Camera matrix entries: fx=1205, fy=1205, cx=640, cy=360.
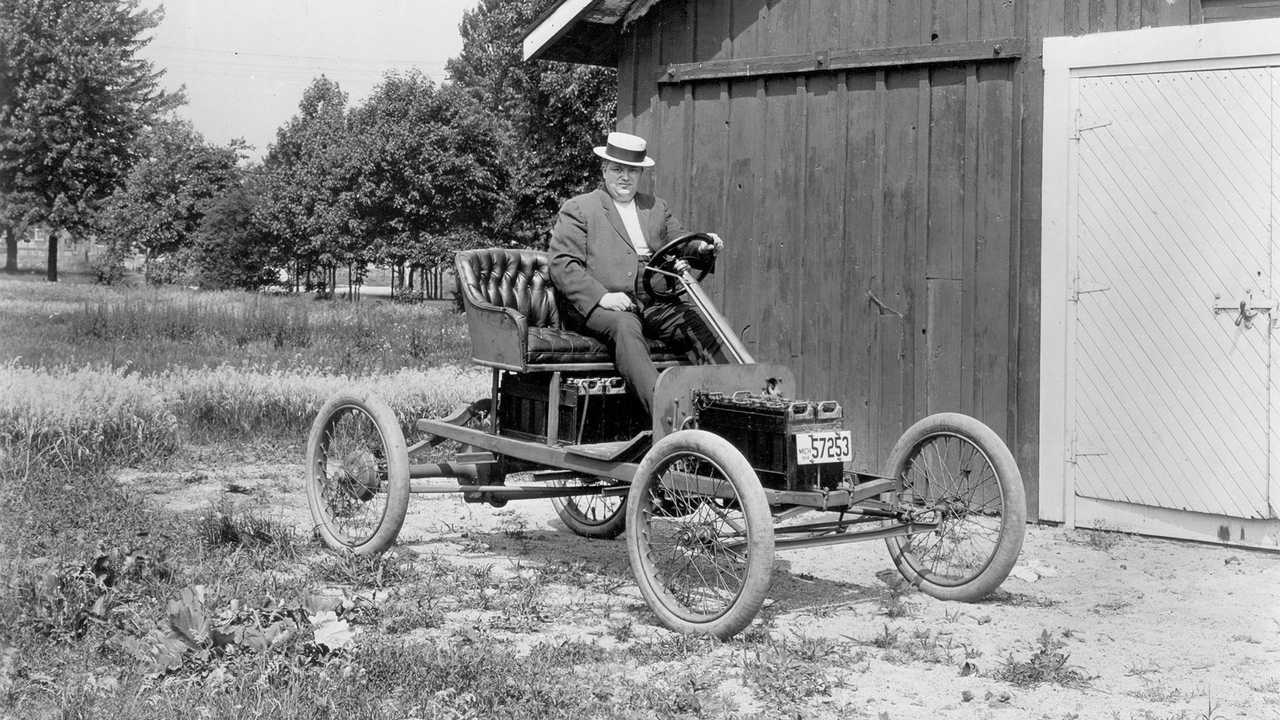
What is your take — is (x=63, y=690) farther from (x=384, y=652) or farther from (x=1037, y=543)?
(x=1037, y=543)

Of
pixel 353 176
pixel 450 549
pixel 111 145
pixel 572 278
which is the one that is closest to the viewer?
pixel 572 278

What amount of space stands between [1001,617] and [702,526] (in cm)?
147

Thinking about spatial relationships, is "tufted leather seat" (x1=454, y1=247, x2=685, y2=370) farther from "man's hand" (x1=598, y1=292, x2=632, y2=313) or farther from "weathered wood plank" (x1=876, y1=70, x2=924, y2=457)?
"weathered wood plank" (x1=876, y1=70, x2=924, y2=457)

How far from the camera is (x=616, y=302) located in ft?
19.7

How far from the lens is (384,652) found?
14.3 ft

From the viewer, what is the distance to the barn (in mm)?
7027

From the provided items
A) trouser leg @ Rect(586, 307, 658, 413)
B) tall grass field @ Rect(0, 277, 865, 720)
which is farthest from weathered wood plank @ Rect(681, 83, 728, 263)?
trouser leg @ Rect(586, 307, 658, 413)

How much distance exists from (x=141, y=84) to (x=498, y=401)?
104 feet

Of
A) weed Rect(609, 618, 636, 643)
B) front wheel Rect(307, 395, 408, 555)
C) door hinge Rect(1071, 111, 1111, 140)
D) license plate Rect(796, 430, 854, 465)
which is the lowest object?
weed Rect(609, 618, 636, 643)

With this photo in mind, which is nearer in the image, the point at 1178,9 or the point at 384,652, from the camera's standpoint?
the point at 384,652

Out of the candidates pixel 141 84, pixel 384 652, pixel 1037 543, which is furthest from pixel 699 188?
pixel 141 84

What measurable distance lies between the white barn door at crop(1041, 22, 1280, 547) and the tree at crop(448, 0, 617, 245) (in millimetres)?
21542

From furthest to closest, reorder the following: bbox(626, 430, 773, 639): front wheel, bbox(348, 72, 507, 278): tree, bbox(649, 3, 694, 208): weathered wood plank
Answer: bbox(348, 72, 507, 278): tree < bbox(649, 3, 694, 208): weathered wood plank < bbox(626, 430, 773, 639): front wheel

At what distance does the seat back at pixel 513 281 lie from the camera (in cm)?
654
